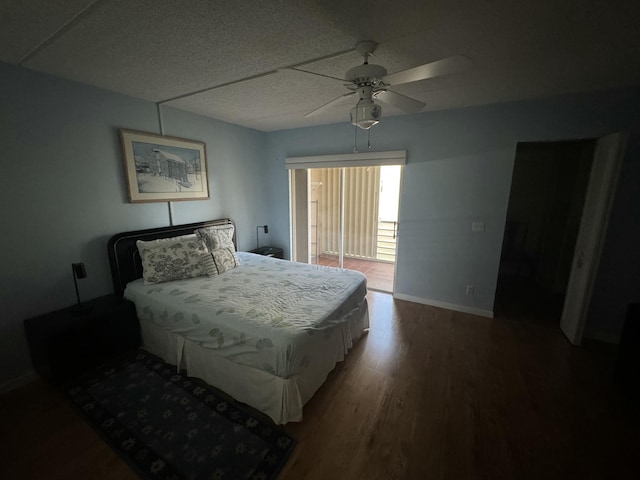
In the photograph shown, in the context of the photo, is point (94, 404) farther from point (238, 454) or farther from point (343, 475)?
point (343, 475)

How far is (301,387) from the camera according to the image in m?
1.77

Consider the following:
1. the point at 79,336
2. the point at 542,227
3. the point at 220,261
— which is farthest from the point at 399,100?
the point at 542,227

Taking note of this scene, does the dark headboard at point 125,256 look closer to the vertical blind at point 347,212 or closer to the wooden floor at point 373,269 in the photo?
the vertical blind at point 347,212

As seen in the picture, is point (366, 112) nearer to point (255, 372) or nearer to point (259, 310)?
point (259, 310)

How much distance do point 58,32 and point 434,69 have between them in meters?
2.18

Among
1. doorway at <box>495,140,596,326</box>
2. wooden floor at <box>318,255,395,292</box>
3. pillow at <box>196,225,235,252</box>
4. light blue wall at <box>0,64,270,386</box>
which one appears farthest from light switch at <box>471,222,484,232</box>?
light blue wall at <box>0,64,270,386</box>

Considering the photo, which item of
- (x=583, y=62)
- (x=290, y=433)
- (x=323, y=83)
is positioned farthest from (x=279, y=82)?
(x=290, y=433)

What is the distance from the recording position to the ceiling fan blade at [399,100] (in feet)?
5.56

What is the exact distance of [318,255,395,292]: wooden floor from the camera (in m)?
4.28

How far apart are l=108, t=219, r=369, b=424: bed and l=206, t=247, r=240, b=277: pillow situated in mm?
19

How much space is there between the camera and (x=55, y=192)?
2.16m

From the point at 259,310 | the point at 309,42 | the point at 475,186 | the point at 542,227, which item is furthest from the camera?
the point at 542,227

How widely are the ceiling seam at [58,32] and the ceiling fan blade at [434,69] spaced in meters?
1.56

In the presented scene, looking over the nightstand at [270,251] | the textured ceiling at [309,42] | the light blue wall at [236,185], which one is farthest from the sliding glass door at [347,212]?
the textured ceiling at [309,42]
